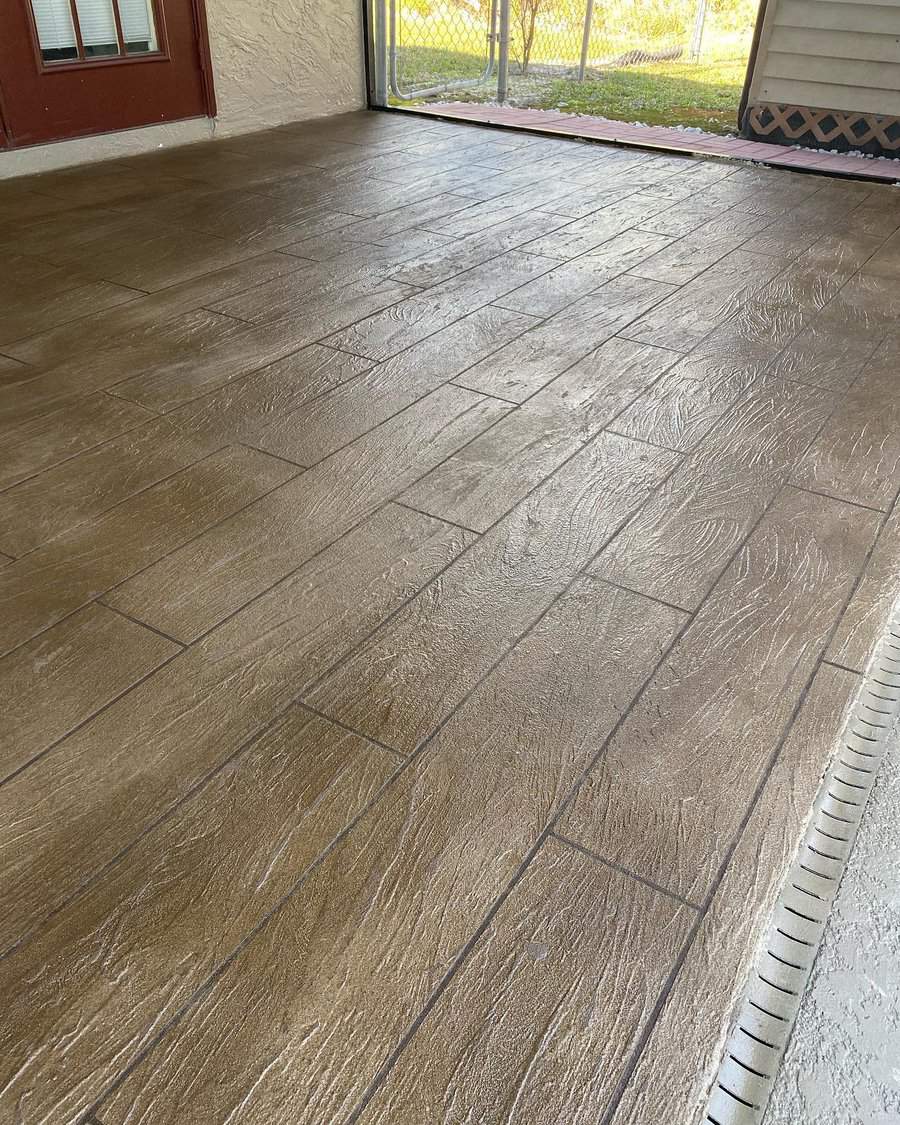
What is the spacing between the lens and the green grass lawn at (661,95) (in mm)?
5859

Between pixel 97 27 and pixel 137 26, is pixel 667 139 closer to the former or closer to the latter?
pixel 137 26

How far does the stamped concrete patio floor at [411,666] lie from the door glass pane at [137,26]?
5.50 feet

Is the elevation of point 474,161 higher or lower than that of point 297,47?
lower

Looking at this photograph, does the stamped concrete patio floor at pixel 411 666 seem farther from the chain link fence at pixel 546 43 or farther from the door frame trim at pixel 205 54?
the chain link fence at pixel 546 43

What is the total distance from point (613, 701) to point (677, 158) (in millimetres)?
3936

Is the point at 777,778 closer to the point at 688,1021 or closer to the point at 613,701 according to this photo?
the point at 613,701

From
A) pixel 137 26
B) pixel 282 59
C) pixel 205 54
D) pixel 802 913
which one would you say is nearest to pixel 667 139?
pixel 282 59

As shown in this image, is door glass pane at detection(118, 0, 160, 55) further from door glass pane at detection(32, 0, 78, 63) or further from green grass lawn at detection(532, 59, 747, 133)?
green grass lawn at detection(532, 59, 747, 133)

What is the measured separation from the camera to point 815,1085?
0.91m

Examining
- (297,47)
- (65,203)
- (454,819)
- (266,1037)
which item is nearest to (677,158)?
(297,47)

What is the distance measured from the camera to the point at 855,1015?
965 mm

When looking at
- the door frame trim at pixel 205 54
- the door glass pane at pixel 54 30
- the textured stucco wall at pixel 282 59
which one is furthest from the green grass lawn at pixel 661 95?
the door glass pane at pixel 54 30

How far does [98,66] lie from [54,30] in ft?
0.77

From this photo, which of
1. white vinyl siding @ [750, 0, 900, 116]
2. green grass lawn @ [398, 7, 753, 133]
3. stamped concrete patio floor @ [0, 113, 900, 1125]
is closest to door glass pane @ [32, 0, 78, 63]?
stamped concrete patio floor @ [0, 113, 900, 1125]
